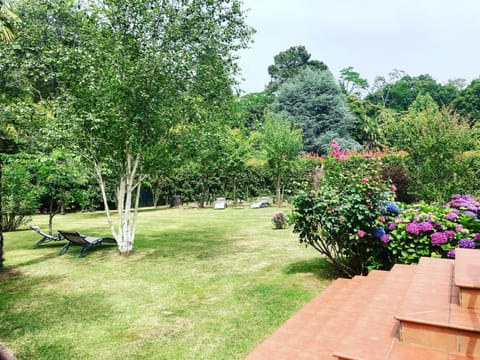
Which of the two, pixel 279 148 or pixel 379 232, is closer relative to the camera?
pixel 379 232

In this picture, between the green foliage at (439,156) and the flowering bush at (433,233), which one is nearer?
the flowering bush at (433,233)

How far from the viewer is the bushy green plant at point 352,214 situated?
4.71m

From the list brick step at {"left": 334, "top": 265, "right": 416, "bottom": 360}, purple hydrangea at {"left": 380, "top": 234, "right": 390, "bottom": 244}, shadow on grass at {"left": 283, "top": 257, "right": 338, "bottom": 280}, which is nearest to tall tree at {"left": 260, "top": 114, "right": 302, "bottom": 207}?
shadow on grass at {"left": 283, "top": 257, "right": 338, "bottom": 280}

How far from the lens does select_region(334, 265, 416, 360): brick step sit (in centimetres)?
223

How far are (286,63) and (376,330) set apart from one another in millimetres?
54141

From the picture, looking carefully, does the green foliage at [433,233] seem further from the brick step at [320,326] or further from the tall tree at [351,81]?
the tall tree at [351,81]

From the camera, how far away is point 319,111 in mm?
33688

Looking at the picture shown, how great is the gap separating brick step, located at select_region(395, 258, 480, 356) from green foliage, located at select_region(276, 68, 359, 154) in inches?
1209

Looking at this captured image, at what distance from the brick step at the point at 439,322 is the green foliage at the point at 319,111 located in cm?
3070

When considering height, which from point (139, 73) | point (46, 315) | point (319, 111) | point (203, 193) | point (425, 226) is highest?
point (319, 111)

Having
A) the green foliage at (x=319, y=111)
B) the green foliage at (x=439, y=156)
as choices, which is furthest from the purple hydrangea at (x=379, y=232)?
the green foliage at (x=319, y=111)

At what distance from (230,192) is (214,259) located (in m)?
15.4

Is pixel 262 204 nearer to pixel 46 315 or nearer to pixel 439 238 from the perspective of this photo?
pixel 439 238

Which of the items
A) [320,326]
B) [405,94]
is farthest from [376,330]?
[405,94]
